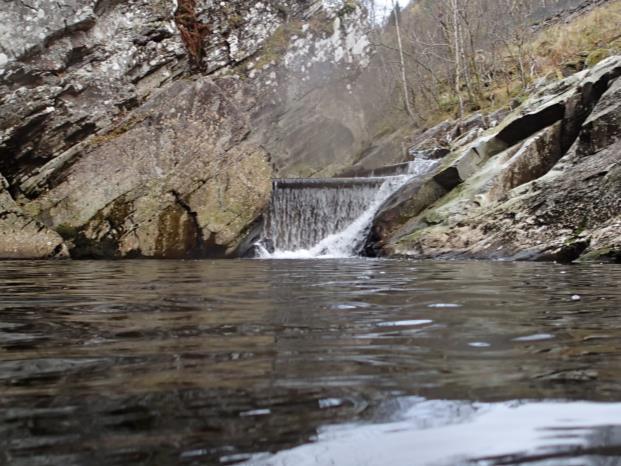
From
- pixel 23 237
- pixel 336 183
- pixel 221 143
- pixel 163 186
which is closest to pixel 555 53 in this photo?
pixel 336 183

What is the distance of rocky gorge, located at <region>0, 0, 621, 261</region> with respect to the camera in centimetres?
809

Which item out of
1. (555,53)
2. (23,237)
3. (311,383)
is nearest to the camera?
(311,383)

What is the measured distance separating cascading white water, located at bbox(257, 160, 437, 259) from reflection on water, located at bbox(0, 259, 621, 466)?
9920 mm

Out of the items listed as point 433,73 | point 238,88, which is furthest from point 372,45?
point 238,88

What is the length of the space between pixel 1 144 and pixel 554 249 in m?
11.5

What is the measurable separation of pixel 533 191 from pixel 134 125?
30.9 ft

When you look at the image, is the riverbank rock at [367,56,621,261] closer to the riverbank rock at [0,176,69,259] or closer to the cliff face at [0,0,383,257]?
the cliff face at [0,0,383,257]

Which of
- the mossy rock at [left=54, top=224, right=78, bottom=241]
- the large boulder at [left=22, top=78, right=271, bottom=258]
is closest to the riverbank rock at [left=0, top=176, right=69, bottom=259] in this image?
the mossy rock at [left=54, top=224, right=78, bottom=241]

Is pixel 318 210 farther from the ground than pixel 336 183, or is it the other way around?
pixel 336 183

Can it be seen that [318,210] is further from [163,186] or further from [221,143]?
[163,186]

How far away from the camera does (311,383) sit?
1322 mm

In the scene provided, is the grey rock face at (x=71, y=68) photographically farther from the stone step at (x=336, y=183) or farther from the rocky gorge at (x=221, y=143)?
the stone step at (x=336, y=183)

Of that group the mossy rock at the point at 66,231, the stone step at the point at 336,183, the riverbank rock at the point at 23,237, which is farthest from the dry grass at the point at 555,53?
the riverbank rock at the point at 23,237

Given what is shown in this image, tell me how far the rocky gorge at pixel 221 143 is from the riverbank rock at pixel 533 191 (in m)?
0.03
